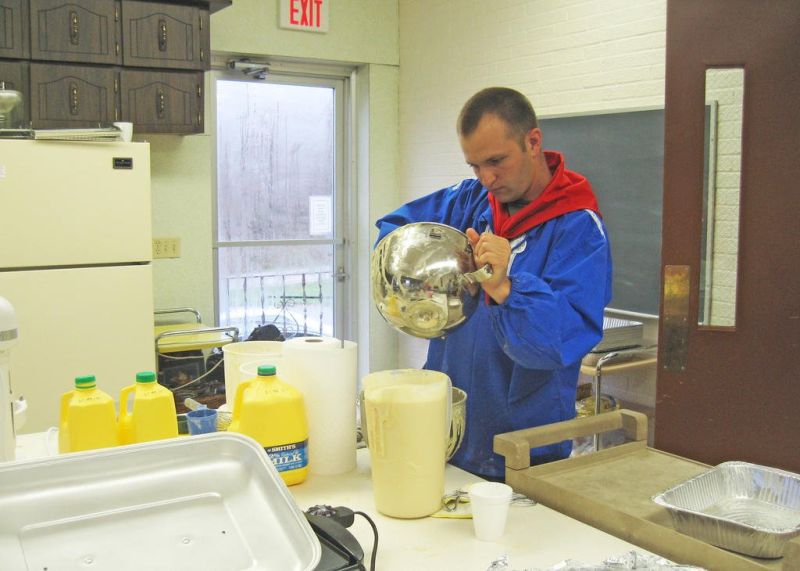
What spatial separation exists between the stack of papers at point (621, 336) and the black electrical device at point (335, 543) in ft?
6.72

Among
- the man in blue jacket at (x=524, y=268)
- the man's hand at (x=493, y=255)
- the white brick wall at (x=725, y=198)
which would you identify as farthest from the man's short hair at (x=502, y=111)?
the white brick wall at (x=725, y=198)

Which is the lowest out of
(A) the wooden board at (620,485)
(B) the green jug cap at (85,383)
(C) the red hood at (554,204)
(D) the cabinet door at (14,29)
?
(A) the wooden board at (620,485)

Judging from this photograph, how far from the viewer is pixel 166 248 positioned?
160 inches

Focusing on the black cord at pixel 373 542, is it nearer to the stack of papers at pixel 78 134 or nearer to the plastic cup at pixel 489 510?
the plastic cup at pixel 489 510

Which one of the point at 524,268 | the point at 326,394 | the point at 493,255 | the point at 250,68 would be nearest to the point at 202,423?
the point at 326,394

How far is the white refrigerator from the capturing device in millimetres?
3023

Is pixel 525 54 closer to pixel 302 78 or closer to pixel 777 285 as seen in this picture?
pixel 302 78

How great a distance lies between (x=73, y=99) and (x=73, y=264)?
74cm

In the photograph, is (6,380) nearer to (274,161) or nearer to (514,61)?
(514,61)

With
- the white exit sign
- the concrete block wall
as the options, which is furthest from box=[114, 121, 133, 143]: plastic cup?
the concrete block wall

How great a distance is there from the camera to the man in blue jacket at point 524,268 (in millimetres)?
1595

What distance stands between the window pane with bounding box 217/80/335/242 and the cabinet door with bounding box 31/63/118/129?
91 centimetres

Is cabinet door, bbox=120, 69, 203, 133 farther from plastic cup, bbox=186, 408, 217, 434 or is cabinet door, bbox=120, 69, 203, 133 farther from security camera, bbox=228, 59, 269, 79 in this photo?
plastic cup, bbox=186, 408, 217, 434

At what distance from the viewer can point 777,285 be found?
99.7 inches
